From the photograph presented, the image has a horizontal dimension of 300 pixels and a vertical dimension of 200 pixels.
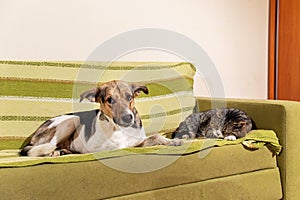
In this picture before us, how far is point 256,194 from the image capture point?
2.16 meters

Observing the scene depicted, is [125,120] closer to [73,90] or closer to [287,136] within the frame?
[73,90]

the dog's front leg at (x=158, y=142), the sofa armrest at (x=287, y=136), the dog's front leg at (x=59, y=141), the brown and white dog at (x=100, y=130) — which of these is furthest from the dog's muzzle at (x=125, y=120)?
the sofa armrest at (x=287, y=136)

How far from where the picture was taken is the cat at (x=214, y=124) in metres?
2.45

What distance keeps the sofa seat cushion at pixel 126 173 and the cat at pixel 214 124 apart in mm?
253

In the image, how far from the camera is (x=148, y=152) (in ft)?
6.25

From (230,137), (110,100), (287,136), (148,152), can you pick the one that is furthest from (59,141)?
(287,136)

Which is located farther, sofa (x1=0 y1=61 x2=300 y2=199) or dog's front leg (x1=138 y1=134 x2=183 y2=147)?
dog's front leg (x1=138 y1=134 x2=183 y2=147)

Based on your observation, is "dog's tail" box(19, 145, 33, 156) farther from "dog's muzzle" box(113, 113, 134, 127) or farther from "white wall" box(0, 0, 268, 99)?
"white wall" box(0, 0, 268, 99)

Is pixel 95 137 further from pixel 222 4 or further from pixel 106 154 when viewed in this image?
pixel 222 4

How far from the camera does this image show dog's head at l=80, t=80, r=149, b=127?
80.0 inches

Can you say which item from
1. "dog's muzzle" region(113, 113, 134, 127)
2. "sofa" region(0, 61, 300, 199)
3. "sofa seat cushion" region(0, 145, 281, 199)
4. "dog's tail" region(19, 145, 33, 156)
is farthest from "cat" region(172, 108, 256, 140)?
"dog's tail" region(19, 145, 33, 156)

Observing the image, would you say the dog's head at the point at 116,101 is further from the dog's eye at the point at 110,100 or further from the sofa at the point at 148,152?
the sofa at the point at 148,152

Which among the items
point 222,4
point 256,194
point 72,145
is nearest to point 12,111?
point 72,145

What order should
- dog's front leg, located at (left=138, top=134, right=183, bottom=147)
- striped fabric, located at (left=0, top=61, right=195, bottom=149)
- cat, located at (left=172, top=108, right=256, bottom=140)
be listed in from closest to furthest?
dog's front leg, located at (left=138, top=134, right=183, bottom=147), striped fabric, located at (left=0, top=61, right=195, bottom=149), cat, located at (left=172, top=108, right=256, bottom=140)
